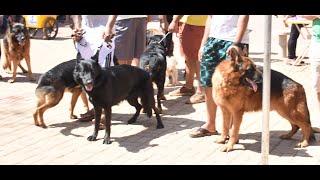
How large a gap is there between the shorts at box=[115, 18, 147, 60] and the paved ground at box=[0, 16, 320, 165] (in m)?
0.78

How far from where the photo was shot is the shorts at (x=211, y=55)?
5.46 m

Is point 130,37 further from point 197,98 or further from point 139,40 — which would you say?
point 197,98

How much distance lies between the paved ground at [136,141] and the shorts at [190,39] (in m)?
0.73

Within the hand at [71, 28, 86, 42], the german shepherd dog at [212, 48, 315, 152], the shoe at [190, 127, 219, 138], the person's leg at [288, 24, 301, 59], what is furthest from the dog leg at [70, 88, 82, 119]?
the person's leg at [288, 24, 301, 59]

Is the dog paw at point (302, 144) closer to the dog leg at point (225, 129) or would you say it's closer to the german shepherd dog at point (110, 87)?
the dog leg at point (225, 129)

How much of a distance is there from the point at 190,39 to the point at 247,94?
8.60 feet

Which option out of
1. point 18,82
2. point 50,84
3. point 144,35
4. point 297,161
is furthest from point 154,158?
point 18,82

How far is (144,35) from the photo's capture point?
760cm

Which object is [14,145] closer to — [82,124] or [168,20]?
[82,124]

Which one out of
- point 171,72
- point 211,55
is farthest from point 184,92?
point 211,55

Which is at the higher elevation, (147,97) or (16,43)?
(16,43)

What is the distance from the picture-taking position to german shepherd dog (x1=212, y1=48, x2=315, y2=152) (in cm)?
508

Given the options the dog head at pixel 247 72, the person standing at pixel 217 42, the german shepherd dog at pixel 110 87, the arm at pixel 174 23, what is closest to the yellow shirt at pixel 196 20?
the arm at pixel 174 23

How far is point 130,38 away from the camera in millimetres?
7402
